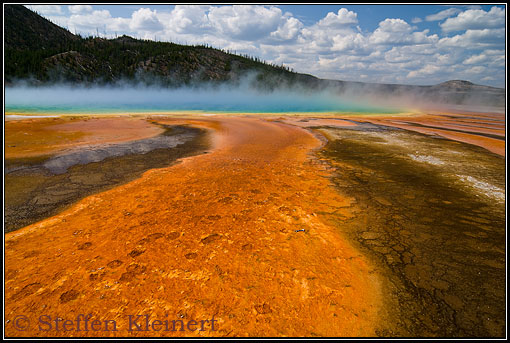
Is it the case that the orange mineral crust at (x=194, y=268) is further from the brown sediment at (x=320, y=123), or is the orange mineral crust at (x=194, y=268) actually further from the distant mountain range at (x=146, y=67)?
the distant mountain range at (x=146, y=67)

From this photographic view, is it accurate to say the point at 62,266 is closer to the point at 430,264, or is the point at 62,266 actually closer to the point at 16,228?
the point at 16,228

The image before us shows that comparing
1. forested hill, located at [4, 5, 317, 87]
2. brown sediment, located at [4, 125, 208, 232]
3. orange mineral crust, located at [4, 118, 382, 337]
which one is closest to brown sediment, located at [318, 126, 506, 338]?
orange mineral crust, located at [4, 118, 382, 337]

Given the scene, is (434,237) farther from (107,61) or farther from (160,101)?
(107,61)


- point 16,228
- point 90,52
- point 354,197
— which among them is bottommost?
point 16,228

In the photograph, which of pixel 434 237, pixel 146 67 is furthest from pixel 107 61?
pixel 434 237

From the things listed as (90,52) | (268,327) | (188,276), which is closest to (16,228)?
(188,276)

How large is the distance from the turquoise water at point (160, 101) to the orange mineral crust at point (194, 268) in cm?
3938

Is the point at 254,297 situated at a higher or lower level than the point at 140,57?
lower

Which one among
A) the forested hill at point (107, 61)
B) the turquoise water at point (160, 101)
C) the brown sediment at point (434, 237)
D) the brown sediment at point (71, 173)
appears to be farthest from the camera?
the forested hill at point (107, 61)

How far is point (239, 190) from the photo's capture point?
6352 millimetres

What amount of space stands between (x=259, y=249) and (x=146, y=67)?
100869 millimetres

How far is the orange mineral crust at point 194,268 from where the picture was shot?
8.96ft

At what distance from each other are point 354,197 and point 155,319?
5.00m

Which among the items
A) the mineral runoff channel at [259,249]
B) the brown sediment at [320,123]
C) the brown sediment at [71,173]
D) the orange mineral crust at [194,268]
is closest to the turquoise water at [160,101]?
the brown sediment at [320,123]
